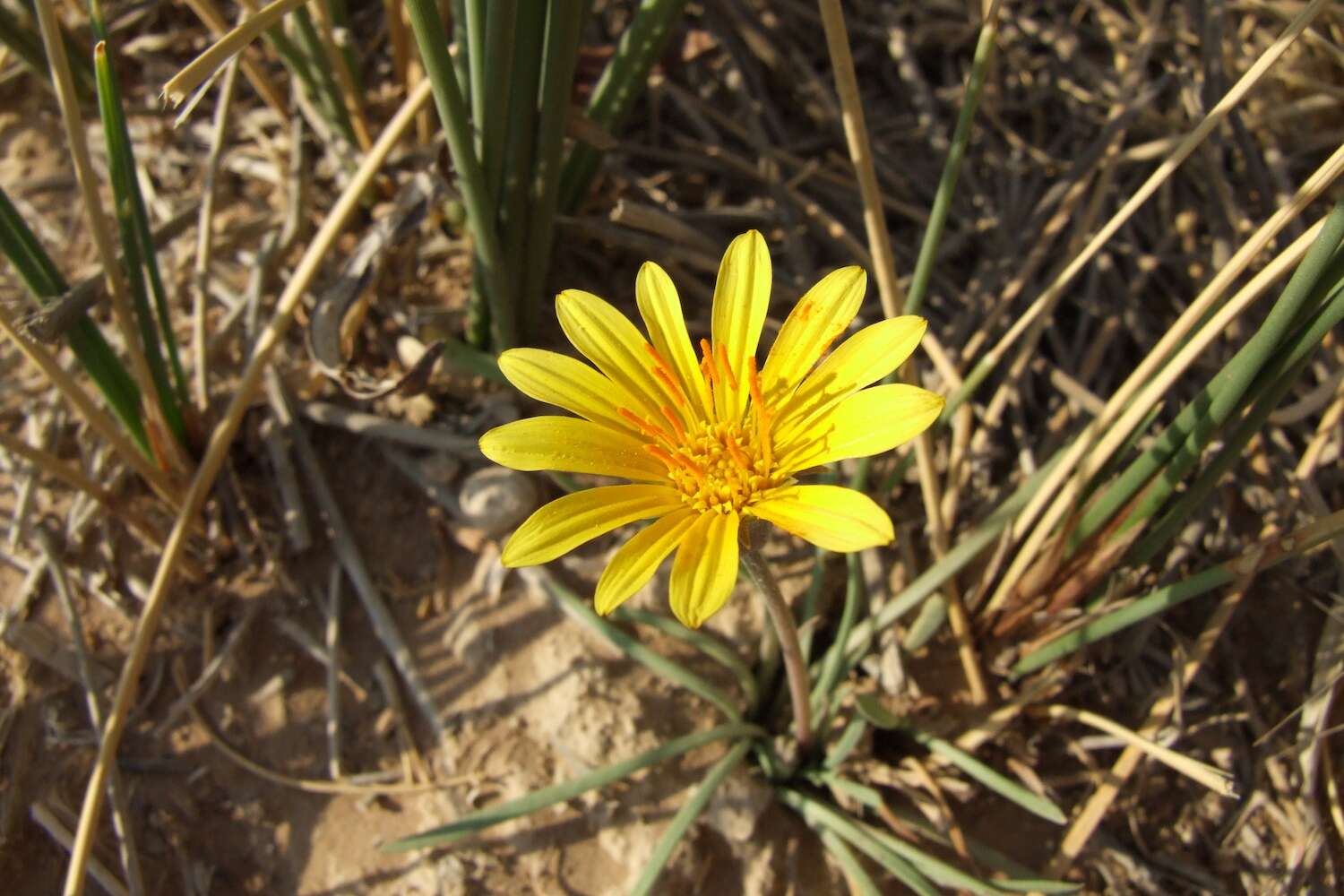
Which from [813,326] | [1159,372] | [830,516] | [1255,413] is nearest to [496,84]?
[813,326]

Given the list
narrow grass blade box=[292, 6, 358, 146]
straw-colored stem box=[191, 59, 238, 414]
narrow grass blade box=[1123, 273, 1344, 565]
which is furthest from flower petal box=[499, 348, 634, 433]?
narrow grass blade box=[292, 6, 358, 146]

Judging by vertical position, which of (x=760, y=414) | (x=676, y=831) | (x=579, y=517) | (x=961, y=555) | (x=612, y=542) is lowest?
(x=676, y=831)

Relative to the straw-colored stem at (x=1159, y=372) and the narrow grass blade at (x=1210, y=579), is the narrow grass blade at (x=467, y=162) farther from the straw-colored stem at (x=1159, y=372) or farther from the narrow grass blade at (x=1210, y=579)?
the narrow grass blade at (x=1210, y=579)

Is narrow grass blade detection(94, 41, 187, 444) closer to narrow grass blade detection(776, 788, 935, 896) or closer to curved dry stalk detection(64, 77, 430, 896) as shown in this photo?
curved dry stalk detection(64, 77, 430, 896)

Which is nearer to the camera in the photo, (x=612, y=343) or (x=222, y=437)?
(x=612, y=343)

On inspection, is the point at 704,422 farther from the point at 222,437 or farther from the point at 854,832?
the point at 222,437

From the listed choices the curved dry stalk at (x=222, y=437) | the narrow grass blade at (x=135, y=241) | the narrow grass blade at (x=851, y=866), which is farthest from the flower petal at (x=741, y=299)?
the narrow grass blade at (x=135, y=241)

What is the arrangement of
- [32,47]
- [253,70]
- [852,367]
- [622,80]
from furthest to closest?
[253,70]
[32,47]
[622,80]
[852,367]

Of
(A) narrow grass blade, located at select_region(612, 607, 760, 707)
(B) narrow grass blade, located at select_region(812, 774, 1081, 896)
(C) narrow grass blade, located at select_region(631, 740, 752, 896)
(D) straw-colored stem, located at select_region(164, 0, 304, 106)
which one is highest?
(D) straw-colored stem, located at select_region(164, 0, 304, 106)
